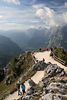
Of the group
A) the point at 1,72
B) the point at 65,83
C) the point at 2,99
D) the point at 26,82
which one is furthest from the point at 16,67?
the point at 65,83

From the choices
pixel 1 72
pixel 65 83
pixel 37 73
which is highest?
pixel 65 83

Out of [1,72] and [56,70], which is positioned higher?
[56,70]

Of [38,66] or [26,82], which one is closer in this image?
[26,82]

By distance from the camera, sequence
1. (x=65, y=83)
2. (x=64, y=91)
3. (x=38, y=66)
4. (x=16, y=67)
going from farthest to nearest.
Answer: (x=16, y=67)
(x=38, y=66)
(x=65, y=83)
(x=64, y=91)

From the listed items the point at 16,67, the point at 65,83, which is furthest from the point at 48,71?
the point at 16,67

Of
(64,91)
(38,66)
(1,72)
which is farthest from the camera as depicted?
(1,72)

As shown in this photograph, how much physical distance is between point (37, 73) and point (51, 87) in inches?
727

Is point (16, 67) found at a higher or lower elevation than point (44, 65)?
lower

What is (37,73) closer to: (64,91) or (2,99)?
(2,99)

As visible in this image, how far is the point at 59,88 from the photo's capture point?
1096 inches

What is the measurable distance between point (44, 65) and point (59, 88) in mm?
23130

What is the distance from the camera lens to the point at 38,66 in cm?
5078

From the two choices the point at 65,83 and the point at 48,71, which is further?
the point at 48,71

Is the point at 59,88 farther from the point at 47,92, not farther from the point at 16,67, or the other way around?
the point at 16,67
